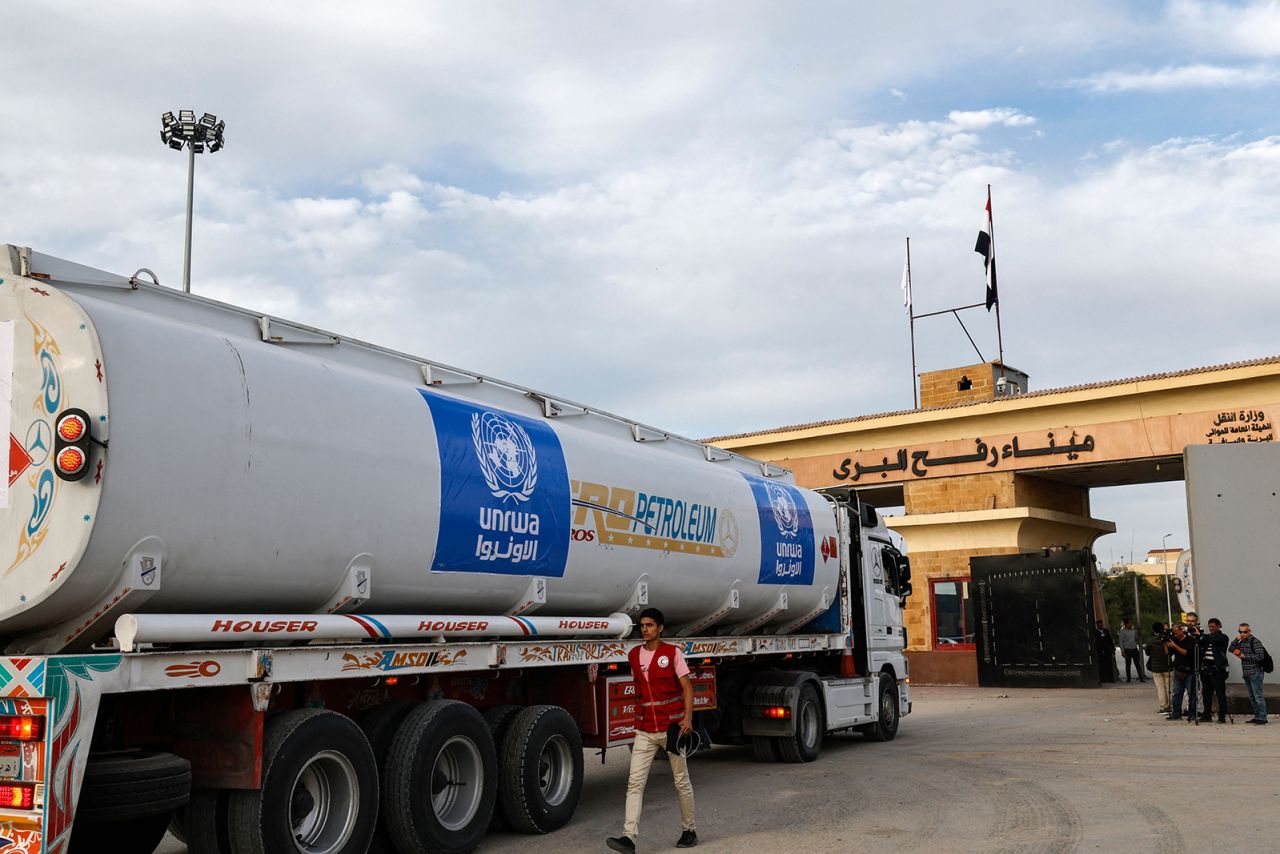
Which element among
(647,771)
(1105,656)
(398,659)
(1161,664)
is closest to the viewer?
(398,659)

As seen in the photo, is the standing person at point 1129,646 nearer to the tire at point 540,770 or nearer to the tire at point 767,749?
the tire at point 767,749

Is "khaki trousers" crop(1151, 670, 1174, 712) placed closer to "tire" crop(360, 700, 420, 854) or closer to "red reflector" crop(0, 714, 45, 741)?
"tire" crop(360, 700, 420, 854)

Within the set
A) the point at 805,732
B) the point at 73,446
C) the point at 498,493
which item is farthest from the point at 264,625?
the point at 805,732

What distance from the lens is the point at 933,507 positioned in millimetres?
31859

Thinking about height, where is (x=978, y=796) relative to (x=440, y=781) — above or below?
below

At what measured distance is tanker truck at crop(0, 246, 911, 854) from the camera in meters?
6.47

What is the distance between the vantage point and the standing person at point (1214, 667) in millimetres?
19078

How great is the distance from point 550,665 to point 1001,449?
23.2 m

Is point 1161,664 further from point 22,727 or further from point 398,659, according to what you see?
point 22,727

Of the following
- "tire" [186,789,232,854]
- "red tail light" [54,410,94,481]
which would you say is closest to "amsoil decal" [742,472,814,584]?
"tire" [186,789,232,854]

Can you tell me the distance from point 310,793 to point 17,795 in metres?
1.99

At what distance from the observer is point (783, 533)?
1447 cm

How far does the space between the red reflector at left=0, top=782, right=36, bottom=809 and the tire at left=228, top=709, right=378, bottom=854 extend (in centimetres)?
133

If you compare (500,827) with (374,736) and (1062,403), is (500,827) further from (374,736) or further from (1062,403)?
(1062,403)
